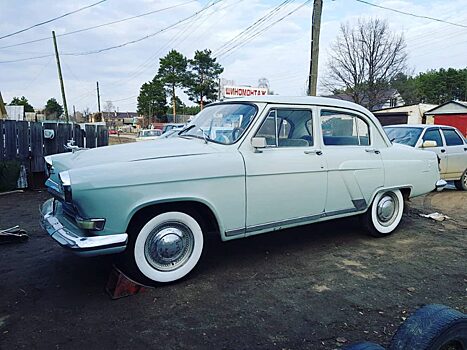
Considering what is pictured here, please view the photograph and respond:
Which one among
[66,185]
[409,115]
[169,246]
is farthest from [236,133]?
[409,115]

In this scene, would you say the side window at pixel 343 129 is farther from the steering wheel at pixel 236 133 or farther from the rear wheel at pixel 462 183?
the rear wheel at pixel 462 183

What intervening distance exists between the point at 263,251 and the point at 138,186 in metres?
1.99

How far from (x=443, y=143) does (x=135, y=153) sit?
7883mm

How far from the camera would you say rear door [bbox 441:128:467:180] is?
8.52 m

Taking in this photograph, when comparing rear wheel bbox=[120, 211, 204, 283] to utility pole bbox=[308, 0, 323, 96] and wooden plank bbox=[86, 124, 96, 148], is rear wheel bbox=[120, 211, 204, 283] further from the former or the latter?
wooden plank bbox=[86, 124, 96, 148]

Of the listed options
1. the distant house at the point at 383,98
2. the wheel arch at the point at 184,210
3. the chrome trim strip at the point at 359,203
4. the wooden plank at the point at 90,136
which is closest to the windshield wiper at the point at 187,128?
the wheel arch at the point at 184,210

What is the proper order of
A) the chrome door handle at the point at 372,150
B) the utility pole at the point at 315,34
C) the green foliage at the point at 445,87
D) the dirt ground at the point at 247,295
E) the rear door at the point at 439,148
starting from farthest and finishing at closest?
the green foliage at the point at 445,87 < the utility pole at the point at 315,34 < the rear door at the point at 439,148 < the chrome door handle at the point at 372,150 < the dirt ground at the point at 247,295

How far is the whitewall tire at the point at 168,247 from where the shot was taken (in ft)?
10.6

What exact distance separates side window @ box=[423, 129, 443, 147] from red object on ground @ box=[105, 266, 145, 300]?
750cm

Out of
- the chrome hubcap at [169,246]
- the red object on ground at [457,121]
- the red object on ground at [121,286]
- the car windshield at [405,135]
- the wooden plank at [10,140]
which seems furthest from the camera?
the red object on ground at [457,121]

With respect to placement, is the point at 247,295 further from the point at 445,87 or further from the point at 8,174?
the point at 445,87

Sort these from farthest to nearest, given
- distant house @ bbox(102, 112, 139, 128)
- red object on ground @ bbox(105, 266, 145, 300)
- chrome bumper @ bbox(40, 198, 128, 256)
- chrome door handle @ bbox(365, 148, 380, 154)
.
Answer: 1. distant house @ bbox(102, 112, 139, 128)
2. chrome door handle @ bbox(365, 148, 380, 154)
3. red object on ground @ bbox(105, 266, 145, 300)
4. chrome bumper @ bbox(40, 198, 128, 256)

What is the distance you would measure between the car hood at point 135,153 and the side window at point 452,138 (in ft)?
24.2

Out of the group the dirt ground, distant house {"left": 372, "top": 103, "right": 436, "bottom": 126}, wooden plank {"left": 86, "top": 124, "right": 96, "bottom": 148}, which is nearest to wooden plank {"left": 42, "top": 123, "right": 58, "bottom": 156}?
wooden plank {"left": 86, "top": 124, "right": 96, "bottom": 148}
